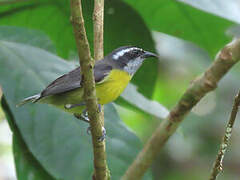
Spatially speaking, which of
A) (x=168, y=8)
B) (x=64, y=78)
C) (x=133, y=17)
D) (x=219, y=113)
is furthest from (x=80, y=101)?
(x=219, y=113)

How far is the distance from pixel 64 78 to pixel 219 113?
3434 mm

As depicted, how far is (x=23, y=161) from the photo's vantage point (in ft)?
7.97

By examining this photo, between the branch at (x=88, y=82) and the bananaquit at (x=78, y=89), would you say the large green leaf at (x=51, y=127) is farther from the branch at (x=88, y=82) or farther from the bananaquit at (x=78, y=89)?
the branch at (x=88, y=82)

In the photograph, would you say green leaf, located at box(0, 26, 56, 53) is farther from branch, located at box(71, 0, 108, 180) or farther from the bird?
branch, located at box(71, 0, 108, 180)

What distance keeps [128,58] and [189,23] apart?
53 cm

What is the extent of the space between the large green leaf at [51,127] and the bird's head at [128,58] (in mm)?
328

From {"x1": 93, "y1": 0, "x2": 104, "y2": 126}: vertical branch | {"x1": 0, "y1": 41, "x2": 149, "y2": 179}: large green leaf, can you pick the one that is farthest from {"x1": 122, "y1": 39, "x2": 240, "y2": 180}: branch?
{"x1": 0, "y1": 41, "x2": 149, "y2": 179}: large green leaf

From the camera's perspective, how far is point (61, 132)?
7.82 feet

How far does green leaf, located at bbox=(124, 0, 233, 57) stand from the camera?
3082 millimetres

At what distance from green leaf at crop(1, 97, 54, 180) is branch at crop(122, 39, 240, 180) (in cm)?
135

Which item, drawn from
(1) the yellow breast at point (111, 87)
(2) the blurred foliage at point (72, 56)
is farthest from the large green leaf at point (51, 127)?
(1) the yellow breast at point (111, 87)

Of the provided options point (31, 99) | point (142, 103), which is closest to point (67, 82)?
point (31, 99)

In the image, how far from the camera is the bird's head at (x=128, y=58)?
285 centimetres

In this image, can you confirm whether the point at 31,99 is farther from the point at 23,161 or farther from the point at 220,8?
the point at 220,8
